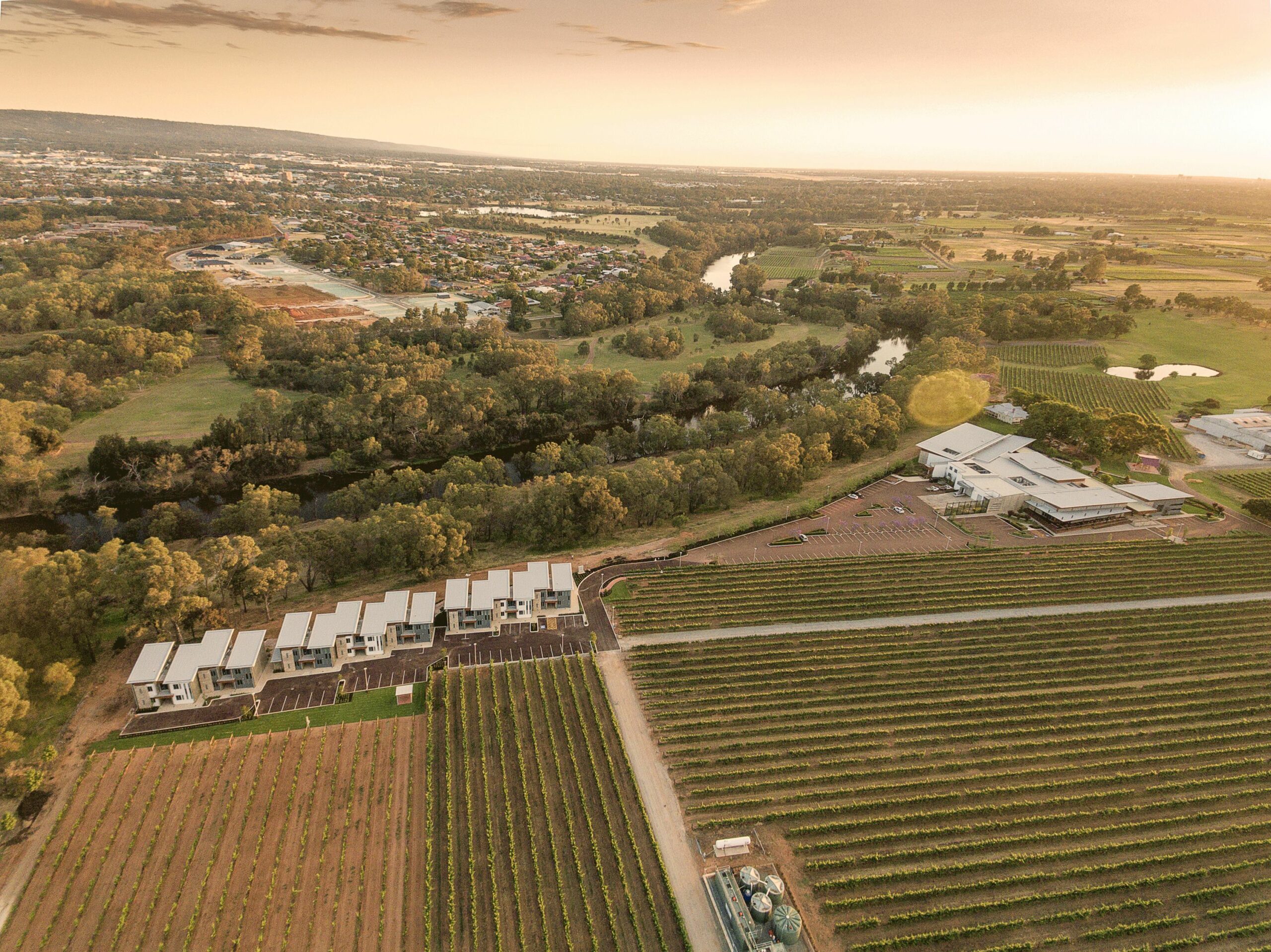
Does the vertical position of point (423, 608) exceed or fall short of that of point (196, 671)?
it exceeds it

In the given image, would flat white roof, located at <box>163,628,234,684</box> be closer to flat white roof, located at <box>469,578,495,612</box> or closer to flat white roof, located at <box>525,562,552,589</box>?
flat white roof, located at <box>469,578,495,612</box>

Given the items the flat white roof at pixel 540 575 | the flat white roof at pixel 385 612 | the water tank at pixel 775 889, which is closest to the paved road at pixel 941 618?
the flat white roof at pixel 540 575

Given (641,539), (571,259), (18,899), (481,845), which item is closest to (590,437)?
(641,539)

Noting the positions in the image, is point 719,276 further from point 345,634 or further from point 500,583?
point 345,634

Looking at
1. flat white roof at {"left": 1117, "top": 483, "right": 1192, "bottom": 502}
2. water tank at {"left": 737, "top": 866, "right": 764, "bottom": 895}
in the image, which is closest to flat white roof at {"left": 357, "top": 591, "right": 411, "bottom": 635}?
water tank at {"left": 737, "top": 866, "right": 764, "bottom": 895}

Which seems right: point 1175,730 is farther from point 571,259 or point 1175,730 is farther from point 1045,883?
point 571,259

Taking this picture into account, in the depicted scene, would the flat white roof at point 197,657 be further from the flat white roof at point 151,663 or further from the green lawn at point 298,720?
the green lawn at point 298,720

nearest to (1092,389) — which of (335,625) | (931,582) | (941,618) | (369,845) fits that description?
(931,582)
